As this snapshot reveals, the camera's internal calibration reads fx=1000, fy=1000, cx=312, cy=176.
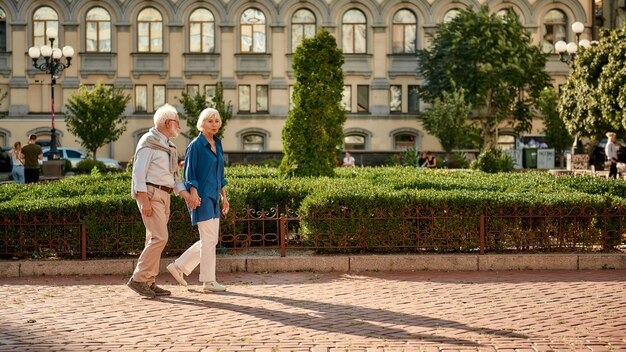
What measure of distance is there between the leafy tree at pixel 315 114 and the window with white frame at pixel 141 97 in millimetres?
28906

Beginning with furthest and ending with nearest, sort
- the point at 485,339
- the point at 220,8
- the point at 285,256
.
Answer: the point at 220,8, the point at 285,256, the point at 485,339

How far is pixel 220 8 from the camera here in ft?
151

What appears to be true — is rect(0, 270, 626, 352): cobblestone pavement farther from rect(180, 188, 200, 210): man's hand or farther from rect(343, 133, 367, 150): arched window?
rect(343, 133, 367, 150): arched window

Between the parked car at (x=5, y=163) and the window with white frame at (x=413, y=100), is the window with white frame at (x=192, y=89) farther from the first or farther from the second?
the window with white frame at (x=413, y=100)

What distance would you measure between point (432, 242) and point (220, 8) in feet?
116

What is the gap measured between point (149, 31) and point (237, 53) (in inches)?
164

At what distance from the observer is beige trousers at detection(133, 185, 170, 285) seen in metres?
9.81

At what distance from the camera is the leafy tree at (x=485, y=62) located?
140 feet

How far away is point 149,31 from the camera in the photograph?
46094 millimetres

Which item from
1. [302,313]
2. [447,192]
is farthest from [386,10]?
[302,313]

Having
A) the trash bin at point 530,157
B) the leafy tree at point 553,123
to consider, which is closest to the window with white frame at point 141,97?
the trash bin at point 530,157

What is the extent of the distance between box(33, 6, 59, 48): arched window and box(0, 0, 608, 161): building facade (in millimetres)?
45

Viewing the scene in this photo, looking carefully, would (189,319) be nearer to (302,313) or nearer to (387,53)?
(302,313)

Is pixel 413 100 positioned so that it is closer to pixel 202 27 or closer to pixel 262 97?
pixel 262 97
